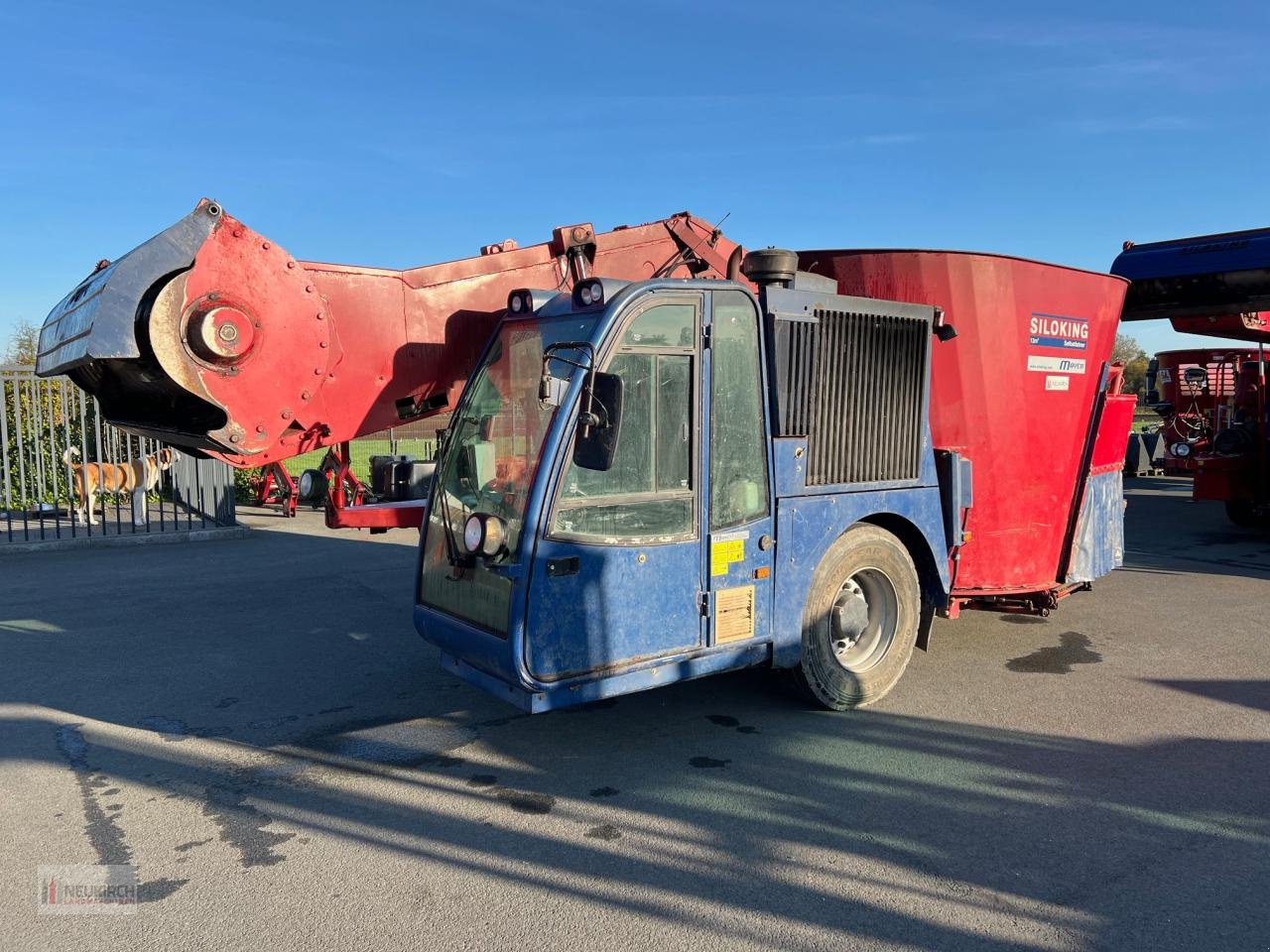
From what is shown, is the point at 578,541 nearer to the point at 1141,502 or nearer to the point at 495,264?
the point at 495,264

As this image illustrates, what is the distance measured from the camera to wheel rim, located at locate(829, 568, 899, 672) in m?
5.31

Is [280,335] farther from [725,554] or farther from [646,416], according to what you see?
[725,554]

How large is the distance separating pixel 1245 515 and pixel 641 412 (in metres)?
12.1

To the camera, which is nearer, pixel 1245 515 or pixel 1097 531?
pixel 1097 531

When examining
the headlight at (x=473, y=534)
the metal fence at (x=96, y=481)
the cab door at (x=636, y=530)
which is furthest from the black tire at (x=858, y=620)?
the metal fence at (x=96, y=481)

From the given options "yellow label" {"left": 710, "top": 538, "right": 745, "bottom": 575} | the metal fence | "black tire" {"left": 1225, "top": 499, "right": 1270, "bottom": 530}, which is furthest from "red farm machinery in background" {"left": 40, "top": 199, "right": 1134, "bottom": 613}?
the metal fence

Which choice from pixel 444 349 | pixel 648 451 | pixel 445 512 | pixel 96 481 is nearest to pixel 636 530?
pixel 648 451

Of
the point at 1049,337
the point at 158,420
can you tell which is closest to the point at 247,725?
the point at 158,420

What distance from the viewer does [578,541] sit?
4.11 metres

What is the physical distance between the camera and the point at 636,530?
14.0 ft

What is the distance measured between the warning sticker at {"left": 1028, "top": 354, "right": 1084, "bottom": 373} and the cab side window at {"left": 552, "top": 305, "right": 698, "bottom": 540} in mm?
2857

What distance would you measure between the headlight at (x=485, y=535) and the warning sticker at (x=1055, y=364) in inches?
152

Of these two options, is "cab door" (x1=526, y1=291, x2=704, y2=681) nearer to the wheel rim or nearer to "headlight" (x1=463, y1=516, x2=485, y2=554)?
"headlight" (x1=463, y1=516, x2=485, y2=554)

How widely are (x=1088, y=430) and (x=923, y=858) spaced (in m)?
4.02
